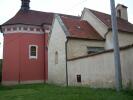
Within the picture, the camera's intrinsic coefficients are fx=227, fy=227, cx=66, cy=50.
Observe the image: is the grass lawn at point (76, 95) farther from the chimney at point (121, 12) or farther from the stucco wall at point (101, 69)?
the chimney at point (121, 12)

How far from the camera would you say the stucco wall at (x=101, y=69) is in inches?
483

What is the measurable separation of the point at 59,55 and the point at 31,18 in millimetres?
10582

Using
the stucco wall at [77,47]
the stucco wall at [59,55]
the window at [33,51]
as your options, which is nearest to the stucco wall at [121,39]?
the stucco wall at [77,47]

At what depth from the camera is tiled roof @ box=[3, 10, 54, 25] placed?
28395 mm

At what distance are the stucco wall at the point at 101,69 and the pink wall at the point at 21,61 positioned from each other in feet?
34.2

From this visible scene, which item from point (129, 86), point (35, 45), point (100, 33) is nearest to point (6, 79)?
point (35, 45)

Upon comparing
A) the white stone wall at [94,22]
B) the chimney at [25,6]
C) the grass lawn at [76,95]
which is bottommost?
the grass lawn at [76,95]

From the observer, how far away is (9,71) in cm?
2756

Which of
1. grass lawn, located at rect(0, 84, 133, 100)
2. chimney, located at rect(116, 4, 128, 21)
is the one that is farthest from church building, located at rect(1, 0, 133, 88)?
grass lawn, located at rect(0, 84, 133, 100)

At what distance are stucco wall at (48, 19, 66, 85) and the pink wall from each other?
4.72 metres

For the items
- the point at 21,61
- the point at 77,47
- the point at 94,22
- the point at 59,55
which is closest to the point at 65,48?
the point at 77,47

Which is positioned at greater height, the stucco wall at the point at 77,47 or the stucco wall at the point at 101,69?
the stucco wall at the point at 77,47

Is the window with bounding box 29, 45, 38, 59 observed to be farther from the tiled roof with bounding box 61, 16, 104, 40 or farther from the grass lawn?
the grass lawn

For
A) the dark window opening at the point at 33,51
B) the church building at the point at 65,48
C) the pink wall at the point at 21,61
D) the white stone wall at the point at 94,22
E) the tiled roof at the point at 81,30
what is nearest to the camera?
the church building at the point at 65,48
